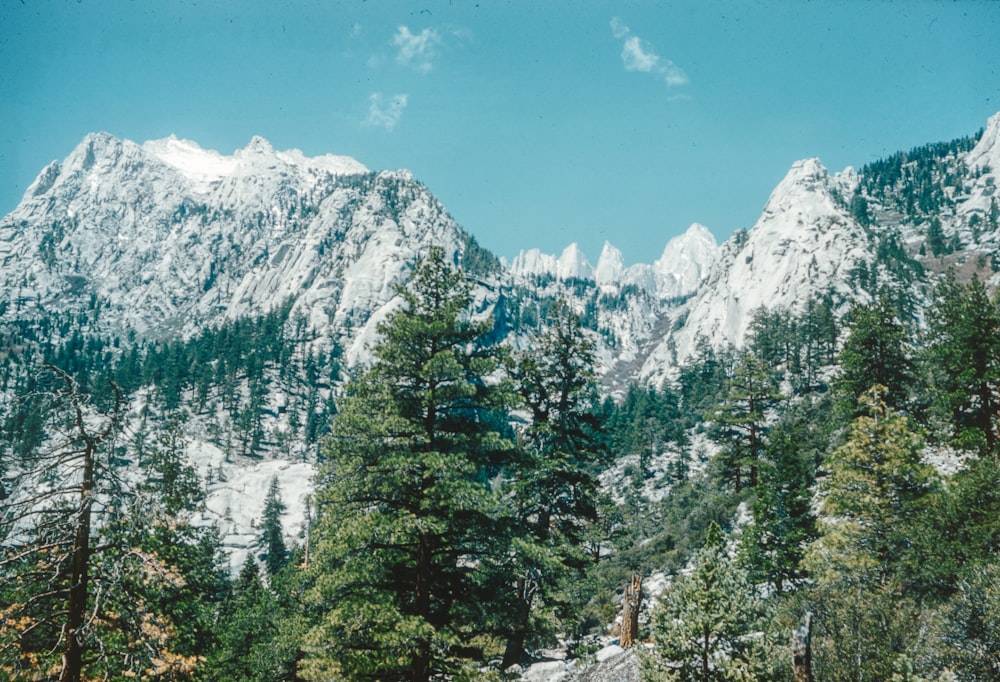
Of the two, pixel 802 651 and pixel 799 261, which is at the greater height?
pixel 799 261

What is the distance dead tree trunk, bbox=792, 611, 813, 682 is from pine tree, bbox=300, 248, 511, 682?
6.84 metres

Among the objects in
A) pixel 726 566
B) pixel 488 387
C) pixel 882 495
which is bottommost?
pixel 726 566

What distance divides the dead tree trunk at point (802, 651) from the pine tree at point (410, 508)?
684 centimetres

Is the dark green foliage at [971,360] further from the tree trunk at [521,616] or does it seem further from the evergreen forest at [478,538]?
the tree trunk at [521,616]

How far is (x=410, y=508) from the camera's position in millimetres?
13000

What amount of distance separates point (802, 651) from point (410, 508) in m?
9.04

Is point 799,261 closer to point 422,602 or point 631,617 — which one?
point 631,617

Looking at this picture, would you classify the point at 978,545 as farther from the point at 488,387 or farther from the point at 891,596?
the point at 488,387

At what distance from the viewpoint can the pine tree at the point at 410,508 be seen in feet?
39.5

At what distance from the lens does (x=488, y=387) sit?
1450 centimetres

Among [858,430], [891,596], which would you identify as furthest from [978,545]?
[858,430]

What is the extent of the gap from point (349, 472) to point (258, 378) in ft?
483

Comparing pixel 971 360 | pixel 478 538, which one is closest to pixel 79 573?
pixel 478 538

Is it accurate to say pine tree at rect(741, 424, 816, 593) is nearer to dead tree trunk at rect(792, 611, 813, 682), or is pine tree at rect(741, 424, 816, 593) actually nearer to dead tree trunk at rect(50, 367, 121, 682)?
dead tree trunk at rect(792, 611, 813, 682)
